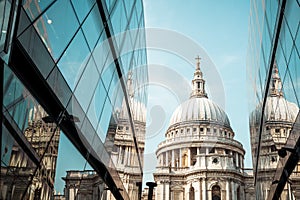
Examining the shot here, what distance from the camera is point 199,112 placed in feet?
324

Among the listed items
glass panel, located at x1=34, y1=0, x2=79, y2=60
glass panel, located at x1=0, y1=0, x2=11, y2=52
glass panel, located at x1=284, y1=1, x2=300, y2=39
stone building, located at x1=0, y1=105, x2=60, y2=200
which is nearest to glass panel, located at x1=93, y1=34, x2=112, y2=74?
glass panel, located at x1=34, y1=0, x2=79, y2=60

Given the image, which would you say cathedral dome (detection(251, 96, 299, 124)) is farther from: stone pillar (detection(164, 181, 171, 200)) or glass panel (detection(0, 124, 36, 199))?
stone pillar (detection(164, 181, 171, 200))

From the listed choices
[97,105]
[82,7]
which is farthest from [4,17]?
[97,105]

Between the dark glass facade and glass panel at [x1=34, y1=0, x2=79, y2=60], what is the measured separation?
0.06 ft

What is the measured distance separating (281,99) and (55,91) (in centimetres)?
848

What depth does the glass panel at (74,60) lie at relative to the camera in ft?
29.3

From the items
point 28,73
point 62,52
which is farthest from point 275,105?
point 28,73

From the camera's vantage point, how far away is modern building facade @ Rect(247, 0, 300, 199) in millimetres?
10758

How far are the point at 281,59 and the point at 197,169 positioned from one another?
57523mm

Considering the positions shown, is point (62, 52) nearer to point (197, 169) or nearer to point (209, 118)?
point (197, 169)

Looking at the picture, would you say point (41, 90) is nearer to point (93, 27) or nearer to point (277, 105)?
point (93, 27)

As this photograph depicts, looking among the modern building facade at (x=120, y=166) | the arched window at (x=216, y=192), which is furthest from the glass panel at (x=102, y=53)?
the arched window at (x=216, y=192)

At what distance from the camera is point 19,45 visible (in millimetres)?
6590

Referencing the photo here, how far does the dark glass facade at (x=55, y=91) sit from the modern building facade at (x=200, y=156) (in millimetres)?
54281
